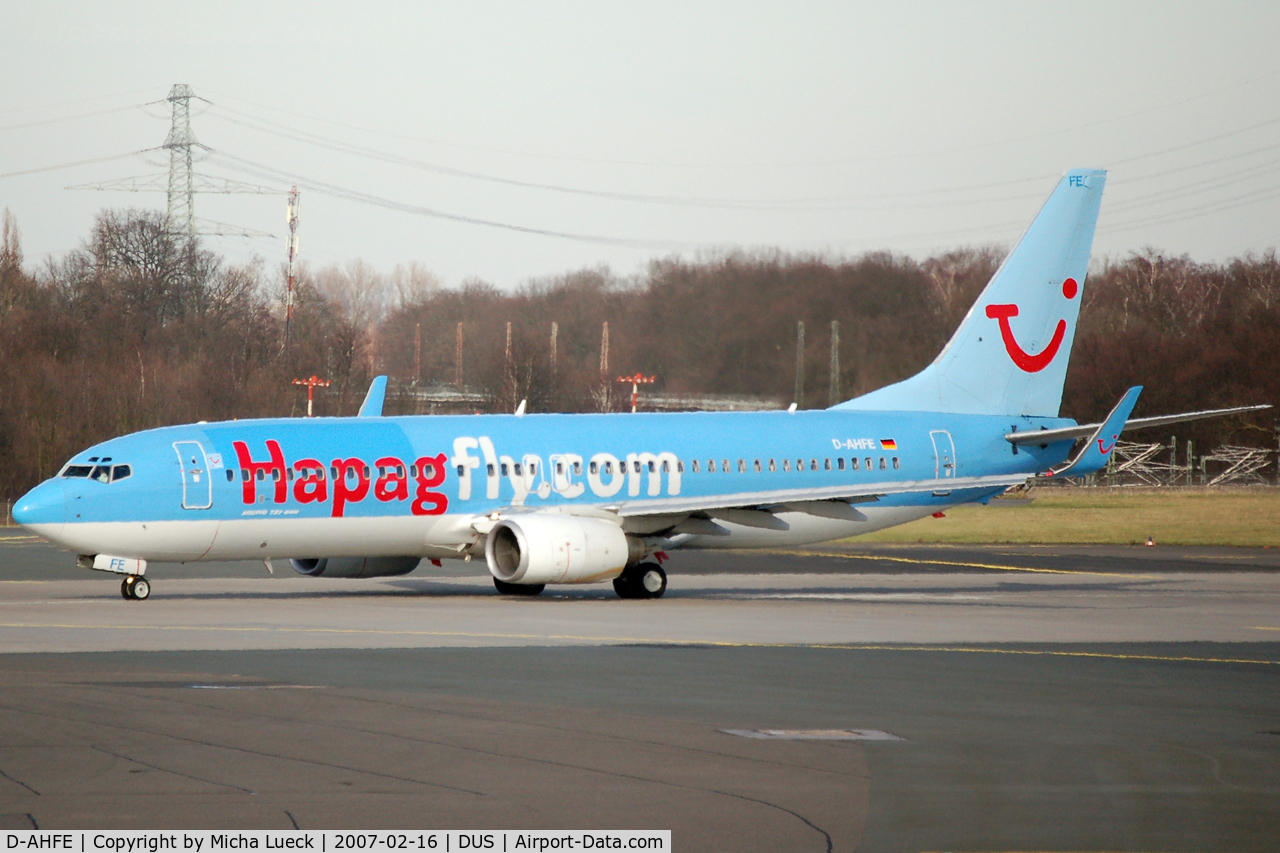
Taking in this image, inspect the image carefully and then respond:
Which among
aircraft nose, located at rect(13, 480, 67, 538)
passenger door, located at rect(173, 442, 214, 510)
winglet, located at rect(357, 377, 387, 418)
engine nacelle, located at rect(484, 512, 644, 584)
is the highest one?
winglet, located at rect(357, 377, 387, 418)

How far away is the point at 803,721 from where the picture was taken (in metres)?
16.1

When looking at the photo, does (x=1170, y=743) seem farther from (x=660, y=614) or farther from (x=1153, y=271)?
(x=1153, y=271)

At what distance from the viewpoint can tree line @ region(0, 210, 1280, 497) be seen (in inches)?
2790

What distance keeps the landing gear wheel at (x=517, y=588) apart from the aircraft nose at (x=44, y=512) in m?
8.54

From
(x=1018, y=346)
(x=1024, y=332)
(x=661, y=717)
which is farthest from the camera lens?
(x=1024, y=332)

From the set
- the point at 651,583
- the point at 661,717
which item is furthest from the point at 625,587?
the point at 661,717

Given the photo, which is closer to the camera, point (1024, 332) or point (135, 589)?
point (135, 589)

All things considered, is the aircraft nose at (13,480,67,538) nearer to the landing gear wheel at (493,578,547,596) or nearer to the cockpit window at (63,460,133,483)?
the cockpit window at (63,460,133,483)

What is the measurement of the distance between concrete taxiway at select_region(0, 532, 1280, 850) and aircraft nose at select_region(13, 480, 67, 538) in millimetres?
1443

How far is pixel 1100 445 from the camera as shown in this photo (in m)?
37.3

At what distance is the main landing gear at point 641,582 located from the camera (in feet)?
112

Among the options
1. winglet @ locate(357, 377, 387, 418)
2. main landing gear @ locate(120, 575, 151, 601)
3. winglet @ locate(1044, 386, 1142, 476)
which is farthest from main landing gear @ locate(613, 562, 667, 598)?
winglet @ locate(1044, 386, 1142, 476)

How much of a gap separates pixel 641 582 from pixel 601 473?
244cm

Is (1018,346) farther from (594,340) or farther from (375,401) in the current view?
(594,340)
